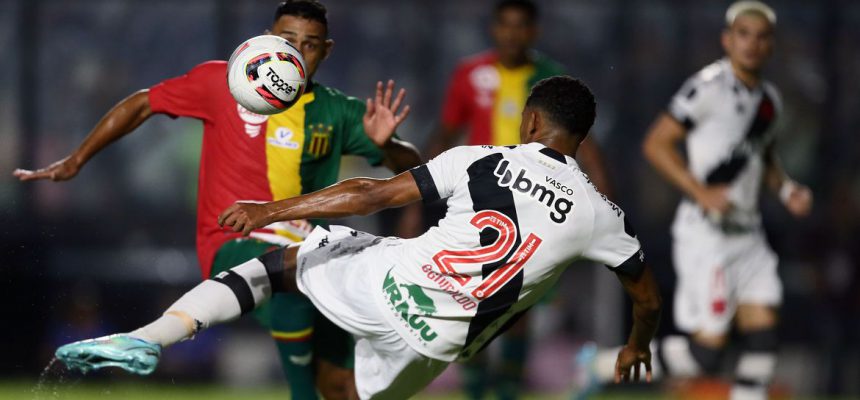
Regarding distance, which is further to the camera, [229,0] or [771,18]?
[229,0]

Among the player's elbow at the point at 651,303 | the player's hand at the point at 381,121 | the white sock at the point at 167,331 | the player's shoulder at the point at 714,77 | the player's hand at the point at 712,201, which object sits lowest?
the player's hand at the point at 712,201

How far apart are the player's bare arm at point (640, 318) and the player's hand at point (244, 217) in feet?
4.55

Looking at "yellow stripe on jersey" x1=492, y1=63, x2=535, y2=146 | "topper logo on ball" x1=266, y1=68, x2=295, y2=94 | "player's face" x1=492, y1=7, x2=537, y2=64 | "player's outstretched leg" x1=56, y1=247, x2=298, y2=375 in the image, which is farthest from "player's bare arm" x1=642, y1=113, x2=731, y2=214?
"topper logo on ball" x1=266, y1=68, x2=295, y2=94

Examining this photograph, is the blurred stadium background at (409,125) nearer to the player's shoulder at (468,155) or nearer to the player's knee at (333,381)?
the player's knee at (333,381)

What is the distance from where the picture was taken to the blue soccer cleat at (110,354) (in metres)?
4.70

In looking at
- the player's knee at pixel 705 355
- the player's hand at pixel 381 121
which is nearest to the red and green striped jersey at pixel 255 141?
the player's hand at pixel 381 121

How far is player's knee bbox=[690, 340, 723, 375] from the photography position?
754 centimetres

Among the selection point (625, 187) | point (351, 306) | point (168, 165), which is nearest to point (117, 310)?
point (168, 165)

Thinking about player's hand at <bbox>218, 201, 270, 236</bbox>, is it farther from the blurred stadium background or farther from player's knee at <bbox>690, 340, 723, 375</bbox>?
the blurred stadium background

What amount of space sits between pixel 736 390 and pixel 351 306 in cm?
306

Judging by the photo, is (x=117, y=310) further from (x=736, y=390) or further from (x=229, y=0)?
(x=736, y=390)

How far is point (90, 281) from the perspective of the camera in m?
10.6

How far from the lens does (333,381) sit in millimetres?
5949

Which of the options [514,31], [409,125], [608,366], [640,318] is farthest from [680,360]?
[409,125]
